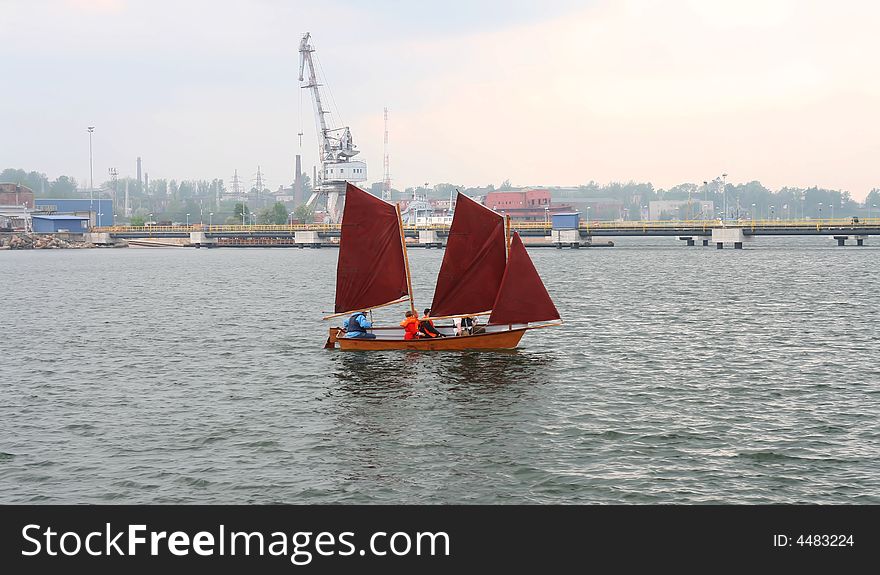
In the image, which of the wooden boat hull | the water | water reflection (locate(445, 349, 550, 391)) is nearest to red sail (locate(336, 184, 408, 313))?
the wooden boat hull

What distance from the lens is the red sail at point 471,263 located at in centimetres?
4891

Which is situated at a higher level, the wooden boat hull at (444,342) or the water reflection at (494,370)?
the wooden boat hull at (444,342)

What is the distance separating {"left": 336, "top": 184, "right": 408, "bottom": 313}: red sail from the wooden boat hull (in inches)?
89.2

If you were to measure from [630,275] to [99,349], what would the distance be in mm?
82439

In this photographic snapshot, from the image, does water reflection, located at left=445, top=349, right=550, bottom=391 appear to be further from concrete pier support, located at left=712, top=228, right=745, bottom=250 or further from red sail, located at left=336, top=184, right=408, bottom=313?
concrete pier support, located at left=712, top=228, right=745, bottom=250

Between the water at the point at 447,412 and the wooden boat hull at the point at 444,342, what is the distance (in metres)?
0.70

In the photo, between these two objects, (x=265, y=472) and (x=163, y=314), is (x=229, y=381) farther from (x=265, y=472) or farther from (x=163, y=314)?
(x=163, y=314)

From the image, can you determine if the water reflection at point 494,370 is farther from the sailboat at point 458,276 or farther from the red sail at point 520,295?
the red sail at point 520,295

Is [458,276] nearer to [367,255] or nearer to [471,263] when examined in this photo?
[471,263]

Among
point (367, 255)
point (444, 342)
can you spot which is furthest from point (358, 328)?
point (444, 342)

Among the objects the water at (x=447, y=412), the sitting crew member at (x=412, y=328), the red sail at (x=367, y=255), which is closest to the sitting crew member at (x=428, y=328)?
the sitting crew member at (x=412, y=328)

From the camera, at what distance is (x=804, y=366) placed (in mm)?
44625

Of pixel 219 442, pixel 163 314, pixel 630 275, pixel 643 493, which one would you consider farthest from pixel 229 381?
pixel 630 275

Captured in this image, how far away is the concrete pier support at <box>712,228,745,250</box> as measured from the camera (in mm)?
186875
